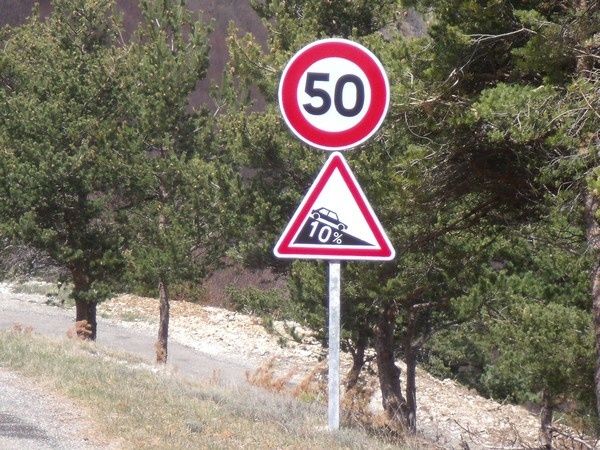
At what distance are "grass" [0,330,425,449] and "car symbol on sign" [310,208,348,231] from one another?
1.48 m

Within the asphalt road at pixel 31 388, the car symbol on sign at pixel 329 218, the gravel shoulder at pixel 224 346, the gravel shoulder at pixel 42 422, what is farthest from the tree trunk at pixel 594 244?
the gravel shoulder at pixel 224 346

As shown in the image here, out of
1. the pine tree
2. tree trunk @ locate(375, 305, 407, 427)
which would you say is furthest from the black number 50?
the pine tree

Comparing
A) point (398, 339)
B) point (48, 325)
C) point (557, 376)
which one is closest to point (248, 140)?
point (398, 339)

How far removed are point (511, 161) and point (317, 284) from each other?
29.2 feet

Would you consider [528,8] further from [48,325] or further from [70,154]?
[48,325]

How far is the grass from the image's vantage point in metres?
6.71

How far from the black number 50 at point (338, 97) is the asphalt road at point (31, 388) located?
2644mm

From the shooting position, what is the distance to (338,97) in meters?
6.36

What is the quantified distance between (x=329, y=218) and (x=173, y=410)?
2.31 metres

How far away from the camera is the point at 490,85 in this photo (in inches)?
363

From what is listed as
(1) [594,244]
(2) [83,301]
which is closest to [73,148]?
(2) [83,301]

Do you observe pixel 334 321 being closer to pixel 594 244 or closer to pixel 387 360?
pixel 594 244

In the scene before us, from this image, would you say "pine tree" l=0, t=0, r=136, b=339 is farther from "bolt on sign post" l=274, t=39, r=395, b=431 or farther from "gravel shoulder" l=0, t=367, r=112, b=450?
"bolt on sign post" l=274, t=39, r=395, b=431

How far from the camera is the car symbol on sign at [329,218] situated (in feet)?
20.7
